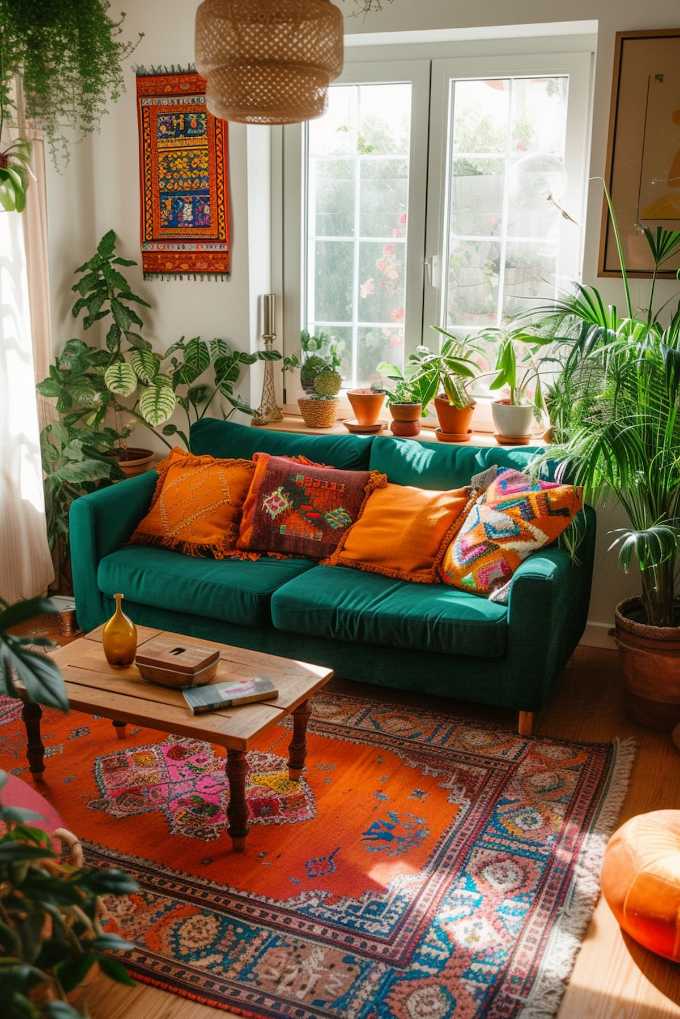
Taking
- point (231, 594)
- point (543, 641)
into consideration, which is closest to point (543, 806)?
point (543, 641)

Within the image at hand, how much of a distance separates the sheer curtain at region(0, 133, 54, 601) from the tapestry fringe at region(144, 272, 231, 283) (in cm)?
50

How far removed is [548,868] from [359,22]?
10.4 ft

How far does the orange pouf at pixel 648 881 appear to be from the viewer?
2227 mm

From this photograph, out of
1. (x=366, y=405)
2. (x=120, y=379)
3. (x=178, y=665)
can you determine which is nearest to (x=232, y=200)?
(x=120, y=379)

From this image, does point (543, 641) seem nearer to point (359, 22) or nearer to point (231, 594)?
point (231, 594)

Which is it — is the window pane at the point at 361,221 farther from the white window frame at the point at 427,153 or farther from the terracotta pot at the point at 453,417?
the terracotta pot at the point at 453,417

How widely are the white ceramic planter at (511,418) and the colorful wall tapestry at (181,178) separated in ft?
4.37

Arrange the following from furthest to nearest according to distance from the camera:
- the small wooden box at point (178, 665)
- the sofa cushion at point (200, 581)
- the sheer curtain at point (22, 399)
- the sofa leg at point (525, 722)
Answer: the sheer curtain at point (22, 399) → the sofa cushion at point (200, 581) → the sofa leg at point (525, 722) → the small wooden box at point (178, 665)

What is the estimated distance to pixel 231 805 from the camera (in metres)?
2.63

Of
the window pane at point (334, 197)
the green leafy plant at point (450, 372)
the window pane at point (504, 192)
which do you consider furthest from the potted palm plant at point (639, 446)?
the window pane at point (334, 197)

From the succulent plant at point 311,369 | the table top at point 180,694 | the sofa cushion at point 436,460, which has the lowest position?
the table top at point 180,694

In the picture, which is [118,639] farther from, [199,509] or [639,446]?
[639,446]

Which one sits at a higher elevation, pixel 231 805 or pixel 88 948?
pixel 88 948

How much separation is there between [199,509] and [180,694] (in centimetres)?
123
